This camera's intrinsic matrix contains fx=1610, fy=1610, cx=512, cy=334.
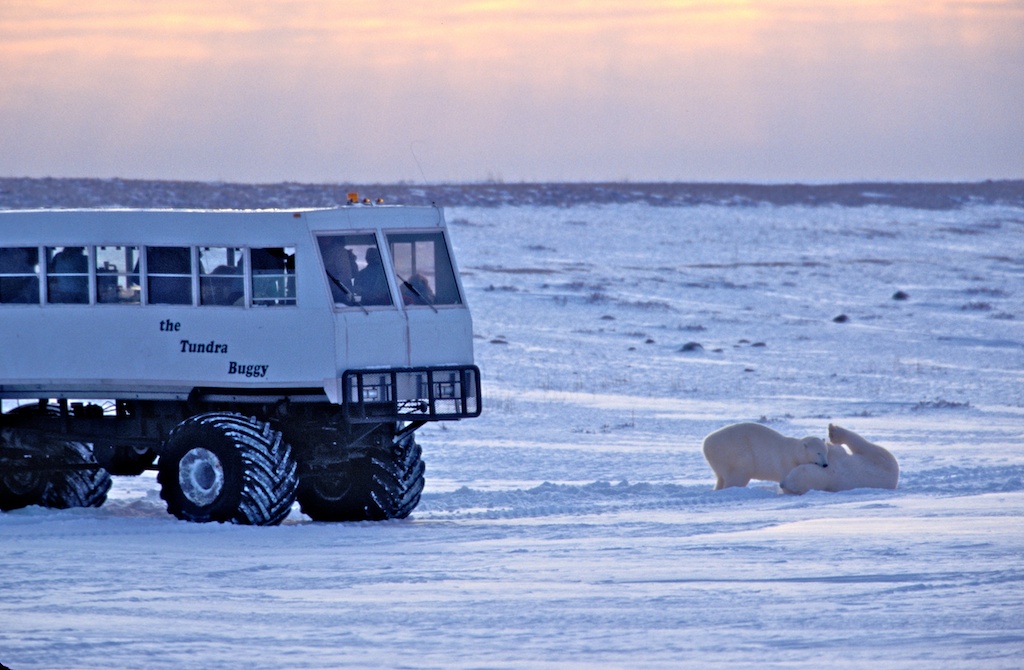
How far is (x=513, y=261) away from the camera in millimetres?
49344

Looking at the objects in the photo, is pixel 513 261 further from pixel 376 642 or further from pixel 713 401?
pixel 376 642

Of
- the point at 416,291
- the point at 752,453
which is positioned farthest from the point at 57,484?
the point at 752,453

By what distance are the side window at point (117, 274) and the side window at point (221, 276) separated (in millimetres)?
591

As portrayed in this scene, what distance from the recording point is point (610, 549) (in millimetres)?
11109

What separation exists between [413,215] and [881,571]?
5364 mm

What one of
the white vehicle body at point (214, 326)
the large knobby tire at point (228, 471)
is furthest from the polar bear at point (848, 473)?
the large knobby tire at point (228, 471)

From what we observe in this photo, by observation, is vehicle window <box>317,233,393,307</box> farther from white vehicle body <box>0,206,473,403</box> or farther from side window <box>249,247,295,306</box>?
side window <box>249,247,295,306</box>

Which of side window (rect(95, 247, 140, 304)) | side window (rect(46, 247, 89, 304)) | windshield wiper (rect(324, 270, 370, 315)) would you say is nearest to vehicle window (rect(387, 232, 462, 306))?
windshield wiper (rect(324, 270, 370, 315))

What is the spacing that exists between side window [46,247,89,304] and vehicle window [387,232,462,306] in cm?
259

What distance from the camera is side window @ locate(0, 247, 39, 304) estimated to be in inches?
531

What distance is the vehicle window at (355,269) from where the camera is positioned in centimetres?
1298

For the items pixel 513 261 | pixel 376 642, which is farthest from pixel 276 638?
pixel 513 261

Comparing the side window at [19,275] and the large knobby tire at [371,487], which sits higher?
the side window at [19,275]

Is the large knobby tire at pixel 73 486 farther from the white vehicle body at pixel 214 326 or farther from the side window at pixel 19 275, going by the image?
the side window at pixel 19 275
